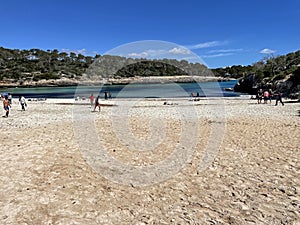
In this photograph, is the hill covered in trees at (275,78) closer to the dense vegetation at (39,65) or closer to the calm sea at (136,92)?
the calm sea at (136,92)

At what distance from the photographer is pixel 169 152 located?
32.1 feet

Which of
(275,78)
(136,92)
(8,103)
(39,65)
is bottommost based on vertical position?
(8,103)

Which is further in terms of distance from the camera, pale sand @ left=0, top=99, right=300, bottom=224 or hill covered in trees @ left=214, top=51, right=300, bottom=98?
hill covered in trees @ left=214, top=51, right=300, bottom=98

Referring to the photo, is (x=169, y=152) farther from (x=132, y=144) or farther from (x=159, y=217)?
(x=159, y=217)

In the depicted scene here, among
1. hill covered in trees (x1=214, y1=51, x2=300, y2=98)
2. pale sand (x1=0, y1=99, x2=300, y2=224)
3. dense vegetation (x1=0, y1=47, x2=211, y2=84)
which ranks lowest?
pale sand (x1=0, y1=99, x2=300, y2=224)

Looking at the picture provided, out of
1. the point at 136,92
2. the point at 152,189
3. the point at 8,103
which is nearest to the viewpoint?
the point at 152,189

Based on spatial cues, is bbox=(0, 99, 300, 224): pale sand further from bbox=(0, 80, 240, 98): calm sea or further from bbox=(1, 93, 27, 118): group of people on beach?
bbox=(0, 80, 240, 98): calm sea

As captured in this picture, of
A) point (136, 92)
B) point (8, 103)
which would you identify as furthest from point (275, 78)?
point (8, 103)

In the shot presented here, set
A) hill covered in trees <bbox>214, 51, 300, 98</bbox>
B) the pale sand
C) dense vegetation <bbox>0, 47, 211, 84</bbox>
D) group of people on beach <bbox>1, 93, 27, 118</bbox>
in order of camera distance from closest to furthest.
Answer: the pale sand → group of people on beach <bbox>1, 93, 27, 118</bbox> → hill covered in trees <bbox>214, 51, 300, 98</bbox> → dense vegetation <bbox>0, 47, 211, 84</bbox>

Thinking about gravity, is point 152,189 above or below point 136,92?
below

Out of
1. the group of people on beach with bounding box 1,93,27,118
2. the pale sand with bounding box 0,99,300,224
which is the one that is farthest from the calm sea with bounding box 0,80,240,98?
the pale sand with bounding box 0,99,300,224

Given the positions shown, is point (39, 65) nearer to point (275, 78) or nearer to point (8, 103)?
point (275, 78)

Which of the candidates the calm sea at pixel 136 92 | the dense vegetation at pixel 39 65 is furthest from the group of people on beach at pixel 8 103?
the dense vegetation at pixel 39 65

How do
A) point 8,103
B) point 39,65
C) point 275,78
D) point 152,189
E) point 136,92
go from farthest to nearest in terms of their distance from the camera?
point 39,65
point 136,92
point 275,78
point 8,103
point 152,189
